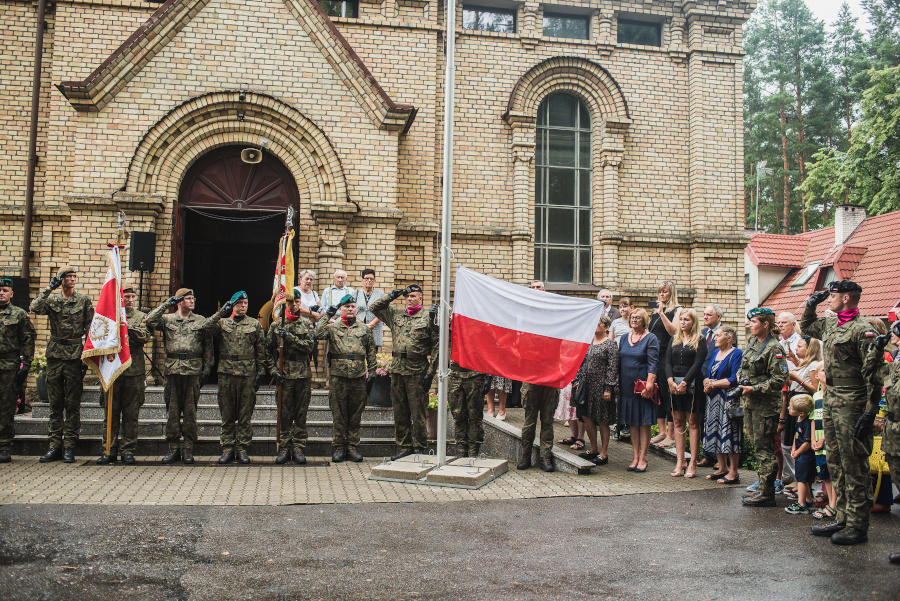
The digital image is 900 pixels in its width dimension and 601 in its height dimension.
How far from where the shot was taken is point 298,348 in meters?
8.56

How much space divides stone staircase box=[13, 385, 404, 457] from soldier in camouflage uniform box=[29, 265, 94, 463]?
0.41 metres

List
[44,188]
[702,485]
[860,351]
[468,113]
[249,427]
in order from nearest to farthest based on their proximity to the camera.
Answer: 1. [860,351]
2. [702,485]
3. [249,427]
4. [44,188]
5. [468,113]

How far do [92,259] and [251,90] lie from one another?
11.6 feet

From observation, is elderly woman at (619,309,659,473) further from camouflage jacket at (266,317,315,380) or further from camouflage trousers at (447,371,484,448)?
camouflage jacket at (266,317,315,380)

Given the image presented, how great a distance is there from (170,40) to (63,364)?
18.1 feet

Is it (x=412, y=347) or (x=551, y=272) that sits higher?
(x=551, y=272)

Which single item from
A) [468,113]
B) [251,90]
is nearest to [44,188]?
[251,90]

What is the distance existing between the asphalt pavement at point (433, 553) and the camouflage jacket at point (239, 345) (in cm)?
249

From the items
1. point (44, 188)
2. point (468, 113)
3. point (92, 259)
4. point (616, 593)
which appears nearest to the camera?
point (616, 593)

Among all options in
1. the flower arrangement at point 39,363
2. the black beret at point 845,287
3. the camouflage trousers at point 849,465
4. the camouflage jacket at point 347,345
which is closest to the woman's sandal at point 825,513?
the camouflage trousers at point 849,465

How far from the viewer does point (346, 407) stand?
866 centimetres

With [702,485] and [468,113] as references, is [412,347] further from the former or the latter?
[468,113]

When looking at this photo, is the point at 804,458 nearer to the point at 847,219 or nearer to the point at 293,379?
the point at 293,379

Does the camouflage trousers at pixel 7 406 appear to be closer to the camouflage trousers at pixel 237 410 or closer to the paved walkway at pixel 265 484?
the paved walkway at pixel 265 484
